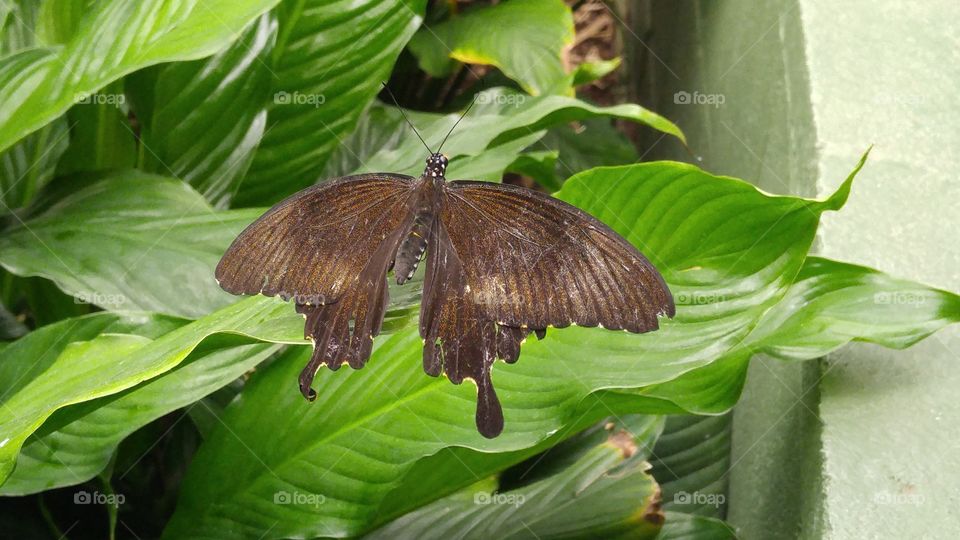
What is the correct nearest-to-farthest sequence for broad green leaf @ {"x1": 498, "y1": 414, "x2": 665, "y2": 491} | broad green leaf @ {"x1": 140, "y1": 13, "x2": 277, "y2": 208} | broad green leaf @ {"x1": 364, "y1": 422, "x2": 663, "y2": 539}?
broad green leaf @ {"x1": 364, "y1": 422, "x2": 663, "y2": 539} < broad green leaf @ {"x1": 498, "y1": 414, "x2": 665, "y2": 491} < broad green leaf @ {"x1": 140, "y1": 13, "x2": 277, "y2": 208}

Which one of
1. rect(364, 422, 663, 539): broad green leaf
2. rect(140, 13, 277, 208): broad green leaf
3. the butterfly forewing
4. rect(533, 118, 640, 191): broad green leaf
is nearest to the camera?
the butterfly forewing

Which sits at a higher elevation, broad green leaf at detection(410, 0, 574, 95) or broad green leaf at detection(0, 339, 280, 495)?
broad green leaf at detection(410, 0, 574, 95)

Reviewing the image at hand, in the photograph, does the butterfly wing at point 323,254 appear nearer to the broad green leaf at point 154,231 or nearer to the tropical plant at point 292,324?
the tropical plant at point 292,324

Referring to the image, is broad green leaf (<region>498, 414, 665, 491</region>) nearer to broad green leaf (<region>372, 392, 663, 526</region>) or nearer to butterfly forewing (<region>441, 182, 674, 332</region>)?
broad green leaf (<region>372, 392, 663, 526</region>)

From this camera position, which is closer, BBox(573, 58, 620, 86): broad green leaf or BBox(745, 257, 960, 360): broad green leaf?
BBox(745, 257, 960, 360): broad green leaf

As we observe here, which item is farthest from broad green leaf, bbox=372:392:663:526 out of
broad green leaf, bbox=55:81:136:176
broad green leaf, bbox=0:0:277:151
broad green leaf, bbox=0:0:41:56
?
broad green leaf, bbox=0:0:41:56

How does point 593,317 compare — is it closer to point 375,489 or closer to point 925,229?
point 375,489

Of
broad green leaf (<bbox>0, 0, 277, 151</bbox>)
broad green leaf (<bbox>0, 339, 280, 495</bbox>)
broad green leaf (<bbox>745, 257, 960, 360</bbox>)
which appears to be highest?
broad green leaf (<bbox>0, 0, 277, 151</bbox>)

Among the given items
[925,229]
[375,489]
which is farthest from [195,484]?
[925,229]
